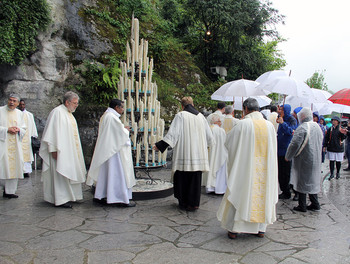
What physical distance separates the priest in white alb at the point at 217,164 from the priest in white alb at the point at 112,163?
6.56 ft

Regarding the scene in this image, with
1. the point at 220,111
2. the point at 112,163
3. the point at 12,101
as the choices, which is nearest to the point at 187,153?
the point at 112,163

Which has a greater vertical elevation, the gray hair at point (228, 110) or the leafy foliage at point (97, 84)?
the leafy foliage at point (97, 84)

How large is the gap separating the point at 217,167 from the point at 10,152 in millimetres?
4367

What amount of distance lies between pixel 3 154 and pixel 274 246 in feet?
17.2

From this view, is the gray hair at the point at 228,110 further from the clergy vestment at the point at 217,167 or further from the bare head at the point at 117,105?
the bare head at the point at 117,105

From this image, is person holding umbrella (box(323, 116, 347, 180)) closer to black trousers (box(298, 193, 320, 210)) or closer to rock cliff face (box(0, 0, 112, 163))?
black trousers (box(298, 193, 320, 210))

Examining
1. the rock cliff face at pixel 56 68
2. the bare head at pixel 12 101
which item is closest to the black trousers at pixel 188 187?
the bare head at pixel 12 101

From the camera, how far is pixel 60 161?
5.88 metres

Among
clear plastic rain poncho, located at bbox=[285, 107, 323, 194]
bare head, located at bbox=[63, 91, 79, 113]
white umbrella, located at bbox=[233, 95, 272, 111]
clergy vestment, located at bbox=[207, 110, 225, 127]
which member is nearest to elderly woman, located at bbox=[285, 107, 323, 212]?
clear plastic rain poncho, located at bbox=[285, 107, 323, 194]

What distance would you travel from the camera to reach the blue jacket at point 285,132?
7055 millimetres

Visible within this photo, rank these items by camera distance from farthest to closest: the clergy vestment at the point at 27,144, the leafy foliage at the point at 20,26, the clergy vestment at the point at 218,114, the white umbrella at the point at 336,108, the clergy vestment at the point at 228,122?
the white umbrella at the point at 336,108 < the leafy foliage at the point at 20,26 < the clergy vestment at the point at 27,144 < the clergy vestment at the point at 228,122 < the clergy vestment at the point at 218,114

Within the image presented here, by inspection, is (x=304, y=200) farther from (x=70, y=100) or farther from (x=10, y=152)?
(x=10, y=152)

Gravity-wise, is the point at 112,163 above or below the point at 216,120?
below

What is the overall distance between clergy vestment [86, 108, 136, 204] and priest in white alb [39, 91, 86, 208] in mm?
326
